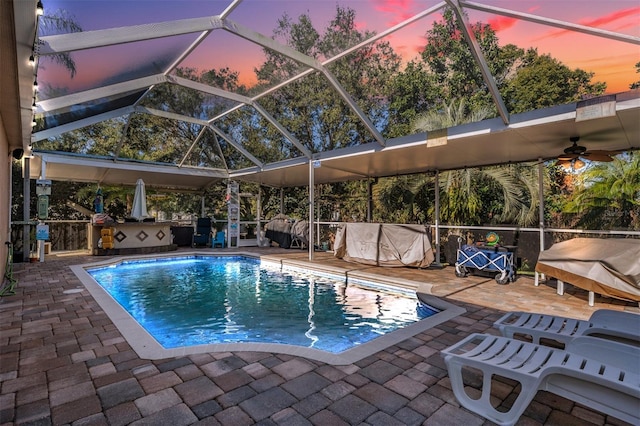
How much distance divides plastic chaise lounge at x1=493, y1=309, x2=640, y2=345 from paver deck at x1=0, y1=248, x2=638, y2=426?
586 millimetres

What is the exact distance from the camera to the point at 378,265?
316 inches

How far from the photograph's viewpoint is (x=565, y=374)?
1868mm

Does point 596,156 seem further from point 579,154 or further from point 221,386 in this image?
point 221,386

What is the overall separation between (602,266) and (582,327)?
2.40 metres

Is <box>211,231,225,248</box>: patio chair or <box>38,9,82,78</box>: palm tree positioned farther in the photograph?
<box>211,231,225,248</box>: patio chair

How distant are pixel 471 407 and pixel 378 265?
6006 millimetres

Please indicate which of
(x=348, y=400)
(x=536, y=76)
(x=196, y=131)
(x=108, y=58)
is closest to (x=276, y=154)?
(x=196, y=131)

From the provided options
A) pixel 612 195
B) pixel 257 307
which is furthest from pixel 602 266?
pixel 257 307

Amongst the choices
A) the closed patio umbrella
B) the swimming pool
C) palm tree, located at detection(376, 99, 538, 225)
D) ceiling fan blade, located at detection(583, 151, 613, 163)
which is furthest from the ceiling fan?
the closed patio umbrella

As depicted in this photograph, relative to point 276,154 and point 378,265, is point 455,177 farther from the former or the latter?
point 276,154

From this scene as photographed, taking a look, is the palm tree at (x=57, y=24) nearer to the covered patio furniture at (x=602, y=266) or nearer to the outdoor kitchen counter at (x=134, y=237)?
the outdoor kitchen counter at (x=134, y=237)

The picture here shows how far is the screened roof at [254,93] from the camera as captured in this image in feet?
14.9

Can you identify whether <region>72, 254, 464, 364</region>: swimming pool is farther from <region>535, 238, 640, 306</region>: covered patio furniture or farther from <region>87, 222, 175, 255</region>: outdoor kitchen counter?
<region>535, 238, 640, 306</region>: covered patio furniture

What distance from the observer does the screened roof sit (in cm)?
454
